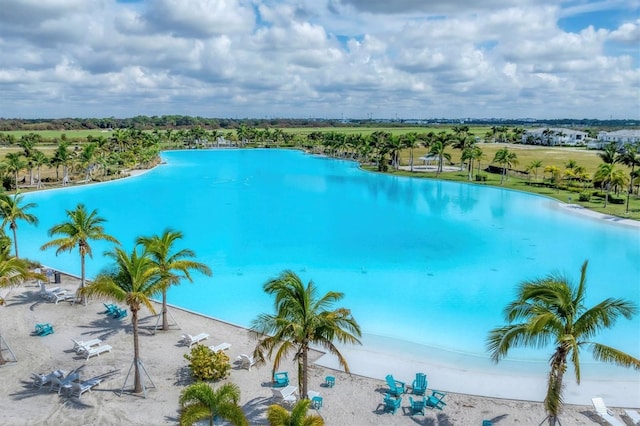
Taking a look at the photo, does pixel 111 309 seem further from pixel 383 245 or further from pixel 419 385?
pixel 383 245

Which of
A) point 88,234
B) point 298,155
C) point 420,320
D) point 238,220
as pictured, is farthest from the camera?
point 298,155

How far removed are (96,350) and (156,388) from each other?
134 inches

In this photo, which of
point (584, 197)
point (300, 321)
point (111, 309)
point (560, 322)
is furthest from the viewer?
point (584, 197)

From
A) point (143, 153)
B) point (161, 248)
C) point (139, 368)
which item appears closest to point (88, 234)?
point (161, 248)

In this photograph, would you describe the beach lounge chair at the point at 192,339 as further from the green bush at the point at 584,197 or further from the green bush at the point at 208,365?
the green bush at the point at 584,197

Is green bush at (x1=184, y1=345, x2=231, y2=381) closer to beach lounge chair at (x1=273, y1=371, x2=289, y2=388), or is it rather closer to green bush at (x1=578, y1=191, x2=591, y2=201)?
beach lounge chair at (x1=273, y1=371, x2=289, y2=388)

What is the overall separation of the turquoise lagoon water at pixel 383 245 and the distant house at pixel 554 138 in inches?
2735

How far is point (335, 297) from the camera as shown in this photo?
12250mm

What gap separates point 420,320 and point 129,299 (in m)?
12.7

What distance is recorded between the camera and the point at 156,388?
14.2m

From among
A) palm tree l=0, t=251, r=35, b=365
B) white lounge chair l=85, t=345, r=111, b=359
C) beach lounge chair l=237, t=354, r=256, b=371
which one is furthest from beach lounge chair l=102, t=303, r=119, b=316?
beach lounge chair l=237, t=354, r=256, b=371

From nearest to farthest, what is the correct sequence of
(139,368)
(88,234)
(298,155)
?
(139,368) → (88,234) → (298,155)

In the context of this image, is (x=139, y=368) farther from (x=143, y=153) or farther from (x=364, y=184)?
(x=143, y=153)

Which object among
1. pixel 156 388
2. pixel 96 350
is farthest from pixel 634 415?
pixel 96 350
